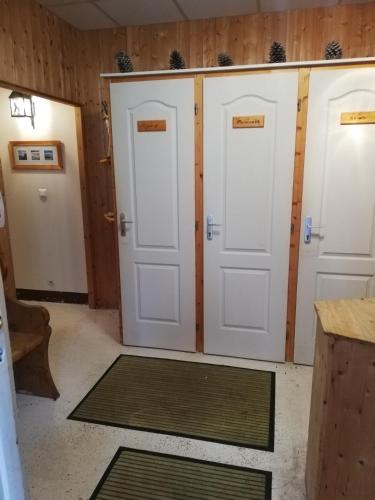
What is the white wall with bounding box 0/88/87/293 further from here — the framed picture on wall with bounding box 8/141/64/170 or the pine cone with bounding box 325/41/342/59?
the pine cone with bounding box 325/41/342/59

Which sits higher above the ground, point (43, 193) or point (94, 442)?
point (43, 193)

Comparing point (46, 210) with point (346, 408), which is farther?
point (46, 210)

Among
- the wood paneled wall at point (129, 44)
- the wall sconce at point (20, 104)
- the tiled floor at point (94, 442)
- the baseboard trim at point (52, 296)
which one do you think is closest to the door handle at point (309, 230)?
the tiled floor at point (94, 442)

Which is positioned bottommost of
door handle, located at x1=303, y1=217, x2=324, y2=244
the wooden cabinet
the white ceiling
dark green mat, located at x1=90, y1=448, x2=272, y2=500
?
dark green mat, located at x1=90, y1=448, x2=272, y2=500

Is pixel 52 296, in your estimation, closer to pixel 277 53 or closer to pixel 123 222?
pixel 123 222

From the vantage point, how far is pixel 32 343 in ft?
7.43

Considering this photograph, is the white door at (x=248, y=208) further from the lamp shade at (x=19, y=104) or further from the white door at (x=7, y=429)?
the lamp shade at (x=19, y=104)

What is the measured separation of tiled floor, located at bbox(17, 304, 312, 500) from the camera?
1.82 m

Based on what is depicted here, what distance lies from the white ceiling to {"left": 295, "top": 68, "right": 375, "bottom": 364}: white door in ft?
2.74

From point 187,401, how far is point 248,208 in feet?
4.72

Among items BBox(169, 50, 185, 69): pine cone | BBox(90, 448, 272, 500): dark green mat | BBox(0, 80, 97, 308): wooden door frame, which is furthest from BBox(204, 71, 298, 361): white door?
BBox(0, 80, 97, 308): wooden door frame

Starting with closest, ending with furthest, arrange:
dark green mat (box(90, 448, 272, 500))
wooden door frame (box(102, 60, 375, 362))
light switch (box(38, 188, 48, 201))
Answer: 1. dark green mat (box(90, 448, 272, 500))
2. wooden door frame (box(102, 60, 375, 362))
3. light switch (box(38, 188, 48, 201))

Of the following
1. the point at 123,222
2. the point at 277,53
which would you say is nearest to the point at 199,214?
the point at 123,222

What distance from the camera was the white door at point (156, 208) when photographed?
2.71 metres
